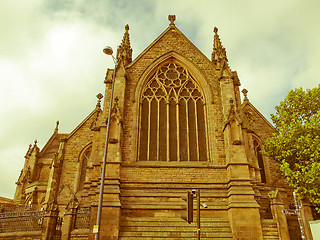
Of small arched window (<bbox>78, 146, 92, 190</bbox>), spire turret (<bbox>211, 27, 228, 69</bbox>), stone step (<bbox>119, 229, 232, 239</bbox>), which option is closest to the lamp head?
stone step (<bbox>119, 229, 232, 239</bbox>)

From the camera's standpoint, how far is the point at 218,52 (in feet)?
65.4

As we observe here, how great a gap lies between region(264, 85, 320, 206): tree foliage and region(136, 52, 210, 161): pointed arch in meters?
4.86

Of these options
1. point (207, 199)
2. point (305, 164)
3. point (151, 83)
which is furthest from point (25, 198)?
point (305, 164)

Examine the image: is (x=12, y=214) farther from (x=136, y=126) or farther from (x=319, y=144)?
(x=319, y=144)

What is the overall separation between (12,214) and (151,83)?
11843mm

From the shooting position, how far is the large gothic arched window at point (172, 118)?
17.1 m

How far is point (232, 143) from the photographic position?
1591cm

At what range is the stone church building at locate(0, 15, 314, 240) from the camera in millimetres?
14125

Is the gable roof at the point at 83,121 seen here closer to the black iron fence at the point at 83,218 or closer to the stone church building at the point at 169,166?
the stone church building at the point at 169,166

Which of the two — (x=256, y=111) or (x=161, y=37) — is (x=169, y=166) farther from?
(x=256, y=111)

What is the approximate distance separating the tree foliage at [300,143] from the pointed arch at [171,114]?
4861 mm

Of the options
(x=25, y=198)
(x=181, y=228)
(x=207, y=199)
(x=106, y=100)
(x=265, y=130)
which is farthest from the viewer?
(x=25, y=198)

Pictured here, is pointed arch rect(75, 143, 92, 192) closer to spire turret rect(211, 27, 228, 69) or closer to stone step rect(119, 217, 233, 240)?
stone step rect(119, 217, 233, 240)

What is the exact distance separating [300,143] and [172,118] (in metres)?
7.91
